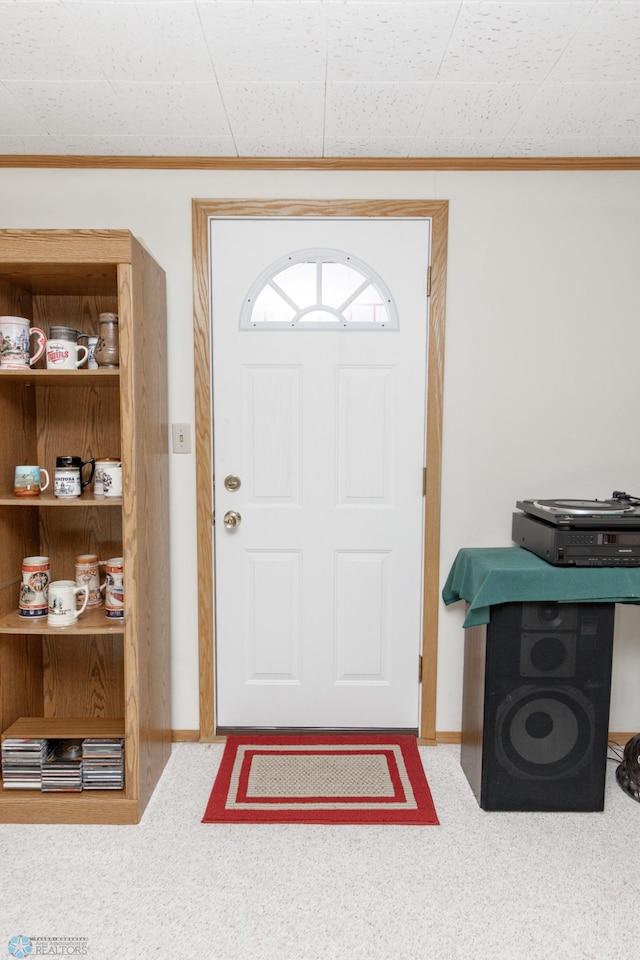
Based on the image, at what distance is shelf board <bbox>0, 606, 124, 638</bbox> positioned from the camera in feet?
6.70

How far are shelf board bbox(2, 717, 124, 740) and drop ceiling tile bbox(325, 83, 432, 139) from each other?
2.26m

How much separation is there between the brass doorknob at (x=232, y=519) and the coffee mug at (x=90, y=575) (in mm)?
519

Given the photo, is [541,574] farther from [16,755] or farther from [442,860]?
[16,755]

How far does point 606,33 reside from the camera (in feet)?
5.17

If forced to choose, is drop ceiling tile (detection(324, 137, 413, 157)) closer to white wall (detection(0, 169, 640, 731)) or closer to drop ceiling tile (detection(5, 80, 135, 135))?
white wall (detection(0, 169, 640, 731))

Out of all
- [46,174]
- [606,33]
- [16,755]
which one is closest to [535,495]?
[606,33]

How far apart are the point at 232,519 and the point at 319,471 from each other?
408 millimetres

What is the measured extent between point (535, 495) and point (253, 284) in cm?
143

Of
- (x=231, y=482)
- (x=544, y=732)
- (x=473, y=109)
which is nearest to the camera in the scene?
(x=473, y=109)

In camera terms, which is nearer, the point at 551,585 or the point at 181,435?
the point at 551,585

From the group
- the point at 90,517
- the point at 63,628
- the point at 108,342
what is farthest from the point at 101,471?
the point at 63,628

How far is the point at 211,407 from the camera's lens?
8.00ft

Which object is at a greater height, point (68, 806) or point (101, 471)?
point (101, 471)

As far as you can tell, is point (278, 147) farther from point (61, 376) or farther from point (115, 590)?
point (115, 590)
